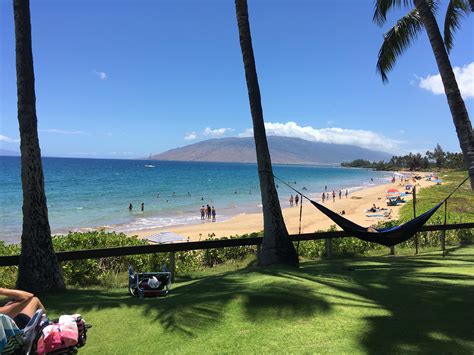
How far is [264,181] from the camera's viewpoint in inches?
286

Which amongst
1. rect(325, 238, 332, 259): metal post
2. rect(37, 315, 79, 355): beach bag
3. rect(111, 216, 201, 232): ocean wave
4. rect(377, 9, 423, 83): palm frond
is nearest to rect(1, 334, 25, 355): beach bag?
rect(37, 315, 79, 355): beach bag

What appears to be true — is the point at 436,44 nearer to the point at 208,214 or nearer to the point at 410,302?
the point at 410,302

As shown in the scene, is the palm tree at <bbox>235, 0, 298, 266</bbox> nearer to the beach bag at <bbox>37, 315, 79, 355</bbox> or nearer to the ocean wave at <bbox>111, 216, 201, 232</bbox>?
the beach bag at <bbox>37, 315, 79, 355</bbox>

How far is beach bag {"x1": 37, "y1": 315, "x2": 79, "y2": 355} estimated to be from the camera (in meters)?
3.13

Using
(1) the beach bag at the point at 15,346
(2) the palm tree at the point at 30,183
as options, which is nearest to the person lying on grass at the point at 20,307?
(1) the beach bag at the point at 15,346

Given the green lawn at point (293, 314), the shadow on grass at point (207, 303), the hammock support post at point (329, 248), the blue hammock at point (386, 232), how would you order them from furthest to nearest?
1. the hammock support post at point (329, 248)
2. the blue hammock at point (386, 232)
3. the shadow on grass at point (207, 303)
4. the green lawn at point (293, 314)

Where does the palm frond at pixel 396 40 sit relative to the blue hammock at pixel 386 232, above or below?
above

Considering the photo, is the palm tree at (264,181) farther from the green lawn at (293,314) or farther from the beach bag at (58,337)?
the beach bag at (58,337)

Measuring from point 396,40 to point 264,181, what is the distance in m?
5.96

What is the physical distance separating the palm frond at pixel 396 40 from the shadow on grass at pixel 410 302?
19.2ft

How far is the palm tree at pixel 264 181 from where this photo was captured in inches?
276

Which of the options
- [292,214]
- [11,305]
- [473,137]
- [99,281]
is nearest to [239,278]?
[99,281]

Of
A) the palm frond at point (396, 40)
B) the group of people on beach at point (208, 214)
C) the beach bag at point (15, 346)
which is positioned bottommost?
the group of people on beach at point (208, 214)

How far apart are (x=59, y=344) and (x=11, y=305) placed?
1.76ft
